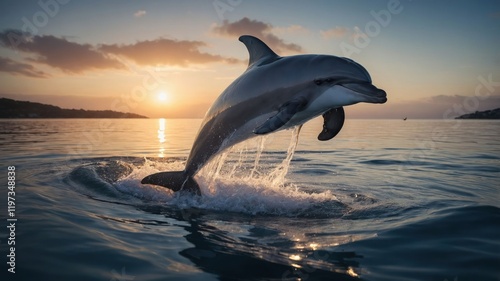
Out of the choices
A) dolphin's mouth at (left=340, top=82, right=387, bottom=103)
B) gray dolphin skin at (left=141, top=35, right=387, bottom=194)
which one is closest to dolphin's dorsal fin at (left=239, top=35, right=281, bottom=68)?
gray dolphin skin at (left=141, top=35, right=387, bottom=194)

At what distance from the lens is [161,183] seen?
8.45 meters

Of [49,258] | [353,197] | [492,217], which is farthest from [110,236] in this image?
[492,217]

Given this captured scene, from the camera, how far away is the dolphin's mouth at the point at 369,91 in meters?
5.24

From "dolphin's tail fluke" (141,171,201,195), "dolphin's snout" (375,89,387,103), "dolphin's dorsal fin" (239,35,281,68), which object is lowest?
"dolphin's tail fluke" (141,171,201,195)

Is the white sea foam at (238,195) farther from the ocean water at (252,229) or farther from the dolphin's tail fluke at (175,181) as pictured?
the dolphin's tail fluke at (175,181)

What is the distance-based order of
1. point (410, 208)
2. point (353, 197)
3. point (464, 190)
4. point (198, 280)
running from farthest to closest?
point (464, 190)
point (353, 197)
point (410, 208)
point (198, 280)

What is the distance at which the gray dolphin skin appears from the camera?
5.80 m

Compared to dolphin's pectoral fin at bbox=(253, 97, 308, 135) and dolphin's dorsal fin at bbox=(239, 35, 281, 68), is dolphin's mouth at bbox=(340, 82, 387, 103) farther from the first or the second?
dolphin's dorsal fin at bbox=(239, 35, 281, 68)

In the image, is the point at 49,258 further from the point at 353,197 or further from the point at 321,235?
the point at 353,197

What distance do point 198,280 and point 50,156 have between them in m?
14.2

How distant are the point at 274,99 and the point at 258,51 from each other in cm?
178

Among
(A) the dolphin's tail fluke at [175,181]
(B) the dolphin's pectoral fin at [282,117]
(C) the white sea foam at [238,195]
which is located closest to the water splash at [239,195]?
(C) the white sea foam at [238,195]

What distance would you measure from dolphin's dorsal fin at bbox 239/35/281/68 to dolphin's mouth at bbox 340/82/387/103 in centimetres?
218

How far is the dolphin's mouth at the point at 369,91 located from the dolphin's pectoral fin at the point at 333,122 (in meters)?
1.40
